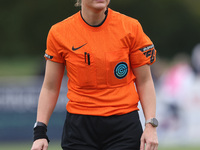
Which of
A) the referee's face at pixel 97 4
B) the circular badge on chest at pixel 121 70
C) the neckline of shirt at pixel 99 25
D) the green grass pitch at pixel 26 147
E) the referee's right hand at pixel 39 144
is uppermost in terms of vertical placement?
the referee's face at pixel 97 4

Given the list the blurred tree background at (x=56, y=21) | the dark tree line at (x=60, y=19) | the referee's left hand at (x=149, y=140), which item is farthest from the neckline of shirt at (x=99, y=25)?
the dark tree line at (x=60, y=19)

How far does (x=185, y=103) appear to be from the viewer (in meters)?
11.3

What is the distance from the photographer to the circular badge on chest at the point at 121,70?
375 centimetres

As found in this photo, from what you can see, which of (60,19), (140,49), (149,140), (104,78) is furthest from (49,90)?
(60,19)

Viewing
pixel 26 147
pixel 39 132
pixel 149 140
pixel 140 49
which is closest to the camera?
pixel 149 140

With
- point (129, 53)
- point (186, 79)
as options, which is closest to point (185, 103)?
point (186, 79)

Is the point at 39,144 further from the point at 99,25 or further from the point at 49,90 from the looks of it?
the point at 99,25

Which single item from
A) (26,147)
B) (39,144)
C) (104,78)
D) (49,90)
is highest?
(104,78)

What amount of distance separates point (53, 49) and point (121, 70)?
534 mm

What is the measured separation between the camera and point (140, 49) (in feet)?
12.5

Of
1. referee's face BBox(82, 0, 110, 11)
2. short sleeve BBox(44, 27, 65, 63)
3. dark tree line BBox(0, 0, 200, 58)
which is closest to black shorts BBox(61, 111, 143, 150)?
short sleeve BBox(44, 27, 65, 63)

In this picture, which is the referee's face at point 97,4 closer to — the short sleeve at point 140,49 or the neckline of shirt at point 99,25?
the neckline of shirt at point 99,25

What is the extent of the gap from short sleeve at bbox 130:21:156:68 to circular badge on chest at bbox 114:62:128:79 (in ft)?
0.32

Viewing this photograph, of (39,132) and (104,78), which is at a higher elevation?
(104,78)
